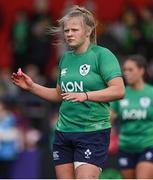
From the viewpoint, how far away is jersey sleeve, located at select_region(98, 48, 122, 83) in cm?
766

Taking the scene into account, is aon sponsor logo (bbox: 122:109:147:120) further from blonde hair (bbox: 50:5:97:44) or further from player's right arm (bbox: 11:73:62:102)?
blonde hair (bbox: 50:5:97:44)

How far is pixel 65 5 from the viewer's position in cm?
1856

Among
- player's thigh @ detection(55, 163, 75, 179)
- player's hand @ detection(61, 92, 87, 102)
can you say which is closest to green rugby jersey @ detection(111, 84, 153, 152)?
player's thigh @ detection(55, 163, 75, 179)

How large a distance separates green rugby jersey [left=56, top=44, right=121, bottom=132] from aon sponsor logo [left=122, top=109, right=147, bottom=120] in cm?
228

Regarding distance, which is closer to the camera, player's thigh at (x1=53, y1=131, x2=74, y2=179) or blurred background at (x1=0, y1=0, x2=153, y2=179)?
player's thigh at (x1=53, y1=131, x2=74, y2=179)

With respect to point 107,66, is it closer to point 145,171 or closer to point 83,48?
point 83,48

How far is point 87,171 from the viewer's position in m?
7.65

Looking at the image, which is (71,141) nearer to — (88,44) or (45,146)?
(88,44)

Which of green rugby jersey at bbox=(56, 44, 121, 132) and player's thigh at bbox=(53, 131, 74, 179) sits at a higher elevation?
green rugby jersey at bbox=(56, 44, 121, 132)

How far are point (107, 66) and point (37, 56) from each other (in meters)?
9.06

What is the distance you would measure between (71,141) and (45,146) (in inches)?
201

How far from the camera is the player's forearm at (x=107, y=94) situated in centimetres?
748

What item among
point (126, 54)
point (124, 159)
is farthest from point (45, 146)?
point (126, 54)

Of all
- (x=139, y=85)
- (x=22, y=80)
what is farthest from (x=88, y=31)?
(x=139, y=85)
